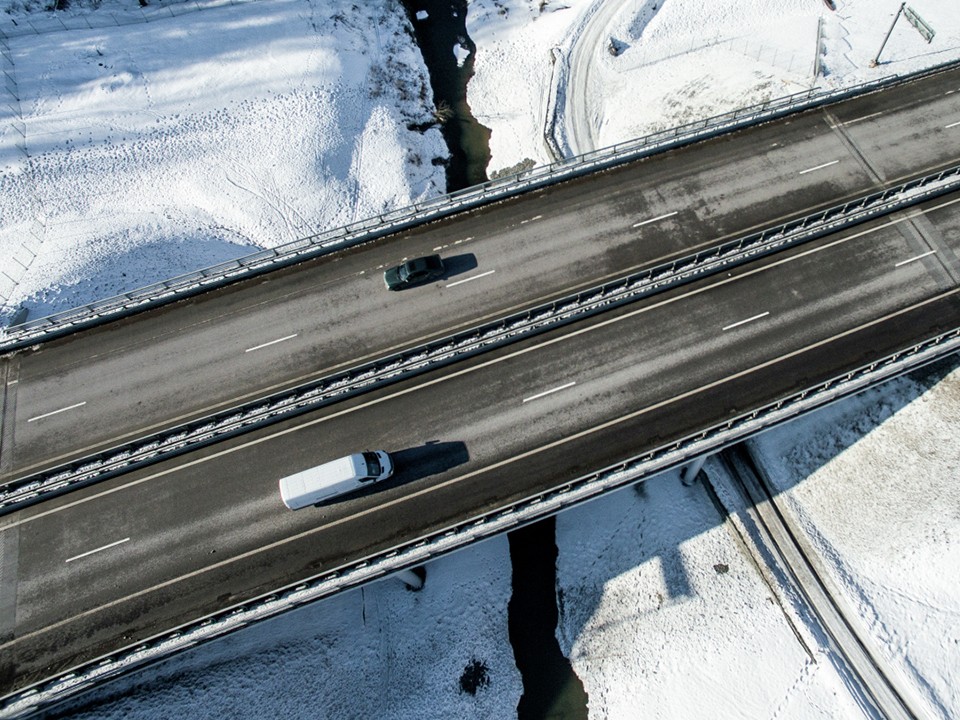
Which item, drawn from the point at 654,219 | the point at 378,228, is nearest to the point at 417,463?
the point at 378,228

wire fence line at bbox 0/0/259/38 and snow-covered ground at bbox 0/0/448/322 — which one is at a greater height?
wire fence line at bbox 0/0/259/38

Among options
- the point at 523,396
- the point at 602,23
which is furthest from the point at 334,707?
the point at 602,23

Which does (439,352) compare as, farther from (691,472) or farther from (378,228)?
(691,472)

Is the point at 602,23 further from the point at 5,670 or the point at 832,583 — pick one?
the point at 5,670

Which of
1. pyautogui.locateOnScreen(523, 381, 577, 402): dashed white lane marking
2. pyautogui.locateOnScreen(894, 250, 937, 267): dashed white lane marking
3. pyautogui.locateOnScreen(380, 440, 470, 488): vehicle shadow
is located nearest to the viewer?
A: pyautogui.locateOnScreen(380, 440, 470, 488): vehicle shadow

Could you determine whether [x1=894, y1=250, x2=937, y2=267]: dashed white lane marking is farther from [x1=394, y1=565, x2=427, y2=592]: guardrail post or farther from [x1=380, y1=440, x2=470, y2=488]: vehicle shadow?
[x1=394, y1=565, x2=427, y2=592]: guardrail post

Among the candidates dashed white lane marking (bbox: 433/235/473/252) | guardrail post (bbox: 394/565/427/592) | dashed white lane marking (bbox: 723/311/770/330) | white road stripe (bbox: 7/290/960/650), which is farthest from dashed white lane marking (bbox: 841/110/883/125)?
guardrail post (bbox: 394/565/427/592)
